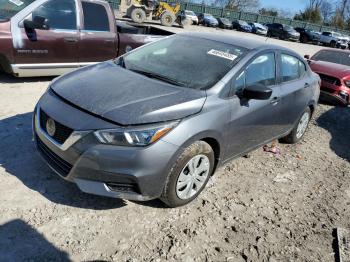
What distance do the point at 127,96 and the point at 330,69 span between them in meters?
8.38

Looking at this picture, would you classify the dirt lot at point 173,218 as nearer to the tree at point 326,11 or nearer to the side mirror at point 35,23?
the side mirror at point 35,23

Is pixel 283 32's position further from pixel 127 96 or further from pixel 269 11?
pixel 127 96

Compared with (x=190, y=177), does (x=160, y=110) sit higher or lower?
higher

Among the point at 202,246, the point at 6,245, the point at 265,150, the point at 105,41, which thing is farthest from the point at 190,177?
the point at 105,41

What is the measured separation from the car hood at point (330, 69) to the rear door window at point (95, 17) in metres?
6.06

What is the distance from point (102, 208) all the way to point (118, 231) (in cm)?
35

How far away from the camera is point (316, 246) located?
3754mm

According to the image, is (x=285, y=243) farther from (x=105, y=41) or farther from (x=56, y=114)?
(x=105, y=41)

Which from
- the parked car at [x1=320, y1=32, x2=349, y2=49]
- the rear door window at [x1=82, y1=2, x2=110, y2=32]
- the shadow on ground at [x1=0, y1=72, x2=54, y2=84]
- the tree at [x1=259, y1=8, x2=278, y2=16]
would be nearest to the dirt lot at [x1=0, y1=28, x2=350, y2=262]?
the shadow on ground at [x1=0, y1=72, x2=54, y2=84]

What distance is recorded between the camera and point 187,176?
12.2ft

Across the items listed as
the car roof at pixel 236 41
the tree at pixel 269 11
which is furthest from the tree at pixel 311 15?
the car roof at pixel 236 41

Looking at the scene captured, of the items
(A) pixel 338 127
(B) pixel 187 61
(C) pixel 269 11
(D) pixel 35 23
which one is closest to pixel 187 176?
(B) pixel 187 61

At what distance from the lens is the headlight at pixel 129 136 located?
3205mm

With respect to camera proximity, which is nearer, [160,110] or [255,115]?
[160,110]
